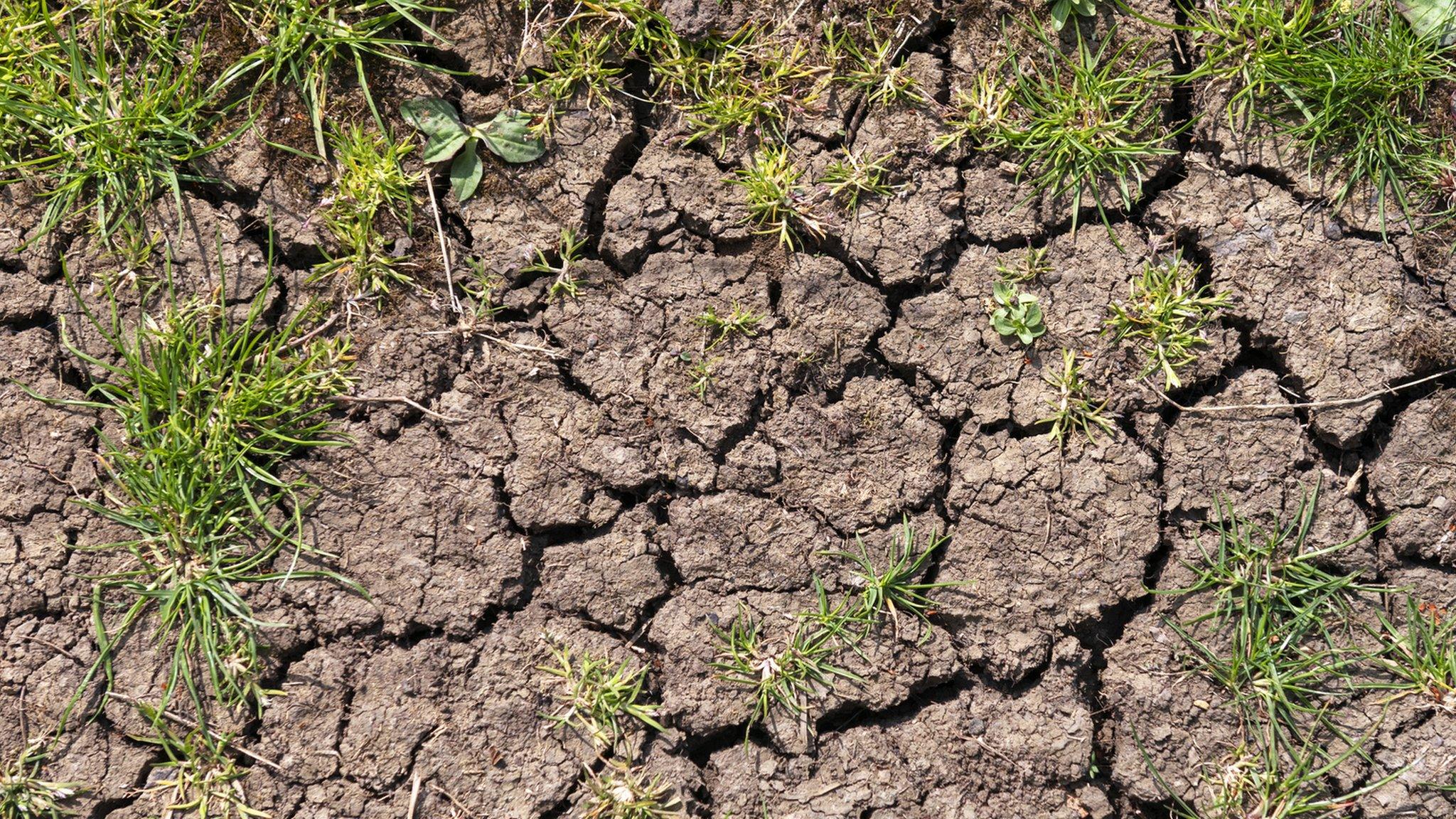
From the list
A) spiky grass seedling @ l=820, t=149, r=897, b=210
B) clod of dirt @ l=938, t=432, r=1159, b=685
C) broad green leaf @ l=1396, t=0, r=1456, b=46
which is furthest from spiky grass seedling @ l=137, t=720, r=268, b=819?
broad green leaf @ l=1396, t=0, r=1456, b=46

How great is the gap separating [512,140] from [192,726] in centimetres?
166

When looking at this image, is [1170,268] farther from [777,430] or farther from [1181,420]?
[777,430]

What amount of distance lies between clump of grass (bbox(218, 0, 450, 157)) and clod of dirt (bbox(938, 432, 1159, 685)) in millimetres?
1830

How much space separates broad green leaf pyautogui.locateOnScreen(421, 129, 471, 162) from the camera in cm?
260

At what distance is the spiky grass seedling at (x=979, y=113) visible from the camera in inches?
103

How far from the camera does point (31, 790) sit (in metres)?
2.37

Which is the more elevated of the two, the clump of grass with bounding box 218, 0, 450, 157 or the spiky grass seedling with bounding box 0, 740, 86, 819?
the clump of grass with bounding box 218, 0, 450, 157

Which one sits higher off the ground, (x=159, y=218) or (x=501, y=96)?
(x=501, y=96)

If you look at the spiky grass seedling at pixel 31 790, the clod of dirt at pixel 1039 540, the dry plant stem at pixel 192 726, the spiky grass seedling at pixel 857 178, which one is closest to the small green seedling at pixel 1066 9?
the spiky grass seedling at pixel 857 178

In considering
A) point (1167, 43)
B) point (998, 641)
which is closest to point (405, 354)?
point (998, 641)

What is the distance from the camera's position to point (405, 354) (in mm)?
2543

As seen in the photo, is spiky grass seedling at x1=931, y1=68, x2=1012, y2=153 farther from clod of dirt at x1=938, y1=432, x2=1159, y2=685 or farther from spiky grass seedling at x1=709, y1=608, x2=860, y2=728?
spiky grass seedling at x1=709, y1=608, x2=860, y2=728

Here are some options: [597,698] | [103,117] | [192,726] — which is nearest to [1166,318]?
[597,698]

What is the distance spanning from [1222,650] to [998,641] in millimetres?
561
